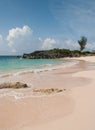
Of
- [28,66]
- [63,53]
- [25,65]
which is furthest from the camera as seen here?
[63,53]

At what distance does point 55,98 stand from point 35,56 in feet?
322

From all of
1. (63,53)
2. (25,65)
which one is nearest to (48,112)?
(25,65)

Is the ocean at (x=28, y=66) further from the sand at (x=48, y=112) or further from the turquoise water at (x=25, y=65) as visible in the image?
the sand at (x=48, y=112)

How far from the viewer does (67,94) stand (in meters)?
9.31

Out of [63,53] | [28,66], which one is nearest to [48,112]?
[28,66]

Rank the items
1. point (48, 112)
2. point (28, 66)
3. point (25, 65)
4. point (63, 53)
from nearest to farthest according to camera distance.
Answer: point (48, 112) → point (28, 66) → point (25, 65) → point (63, 53)

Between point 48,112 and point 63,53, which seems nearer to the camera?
point 48,112

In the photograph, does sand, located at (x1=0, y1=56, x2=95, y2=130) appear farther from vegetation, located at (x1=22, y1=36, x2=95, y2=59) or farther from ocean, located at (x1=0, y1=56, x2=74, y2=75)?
vegetation, located at (x1=22, y1=36, x2=95, y2=59)

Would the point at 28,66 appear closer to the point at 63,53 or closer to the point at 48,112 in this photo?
the point at 48,112

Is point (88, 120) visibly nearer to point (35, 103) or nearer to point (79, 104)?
point (79, 104)

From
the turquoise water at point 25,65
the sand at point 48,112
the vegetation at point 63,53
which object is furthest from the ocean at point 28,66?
the vegetation at point 63,53

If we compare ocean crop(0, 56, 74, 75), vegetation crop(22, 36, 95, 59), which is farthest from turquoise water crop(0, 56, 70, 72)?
vegetation crop(22, 36, 95, 59)

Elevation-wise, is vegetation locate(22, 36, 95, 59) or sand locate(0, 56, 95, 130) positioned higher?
vegetation locate(22, 36, 95, 59)

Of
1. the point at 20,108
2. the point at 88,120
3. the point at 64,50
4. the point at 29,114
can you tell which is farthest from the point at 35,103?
the point at 64,50
